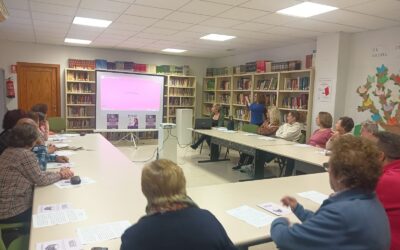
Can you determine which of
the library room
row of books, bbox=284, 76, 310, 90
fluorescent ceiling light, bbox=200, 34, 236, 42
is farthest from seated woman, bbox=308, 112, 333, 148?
fluorescent ceiling light, bbox=200, 34, 236, 42

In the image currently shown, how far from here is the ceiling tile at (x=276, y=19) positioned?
4.30m

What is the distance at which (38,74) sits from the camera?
7.61 meters

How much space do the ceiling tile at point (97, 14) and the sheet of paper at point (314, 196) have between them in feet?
12.2

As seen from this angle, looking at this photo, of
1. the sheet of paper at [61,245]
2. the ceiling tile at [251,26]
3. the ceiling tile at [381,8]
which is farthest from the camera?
the ceiling tile at [251,26]

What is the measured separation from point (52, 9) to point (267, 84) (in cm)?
472

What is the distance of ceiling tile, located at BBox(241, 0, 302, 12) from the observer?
3650mm

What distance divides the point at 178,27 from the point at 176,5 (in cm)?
129

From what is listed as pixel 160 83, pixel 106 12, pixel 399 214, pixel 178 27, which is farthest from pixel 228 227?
pixel 160 83

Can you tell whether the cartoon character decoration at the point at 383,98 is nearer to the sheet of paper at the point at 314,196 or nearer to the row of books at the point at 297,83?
the row of books at the point at 297,83

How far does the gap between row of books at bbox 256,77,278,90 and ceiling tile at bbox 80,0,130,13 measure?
12.7 feet

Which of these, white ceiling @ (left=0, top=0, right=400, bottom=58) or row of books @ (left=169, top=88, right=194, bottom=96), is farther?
row of books @ (left=169, top=88, right=194, bottom=96)

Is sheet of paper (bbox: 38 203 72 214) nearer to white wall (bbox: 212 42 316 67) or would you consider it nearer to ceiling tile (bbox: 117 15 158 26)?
ceiling tile (bbox: 117 15 158 26)

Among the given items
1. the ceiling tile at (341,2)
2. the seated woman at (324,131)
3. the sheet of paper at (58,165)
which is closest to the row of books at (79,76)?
the sheet of paper at (58,165)

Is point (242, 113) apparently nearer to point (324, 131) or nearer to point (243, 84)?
point (243, 84)
